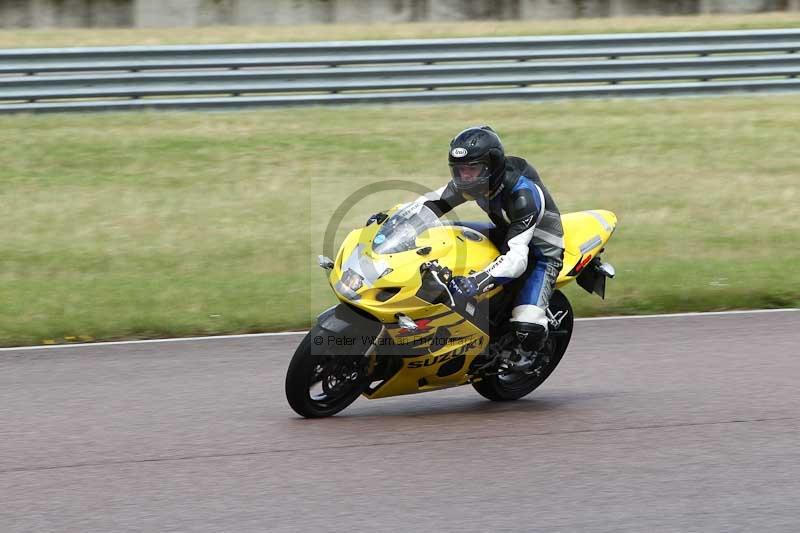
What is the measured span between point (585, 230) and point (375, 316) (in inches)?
71.3

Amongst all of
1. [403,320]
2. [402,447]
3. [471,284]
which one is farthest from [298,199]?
[402,447]

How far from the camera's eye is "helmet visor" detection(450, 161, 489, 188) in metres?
6.79

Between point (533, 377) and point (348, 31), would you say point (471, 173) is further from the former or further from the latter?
point (348, 31)

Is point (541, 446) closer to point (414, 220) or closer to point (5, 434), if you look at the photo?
point (414, 220)

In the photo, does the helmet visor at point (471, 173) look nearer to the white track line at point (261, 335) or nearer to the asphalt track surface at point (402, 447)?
the asphalt track surface at point (402, 447)

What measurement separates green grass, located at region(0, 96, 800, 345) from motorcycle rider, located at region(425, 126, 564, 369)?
1.95m

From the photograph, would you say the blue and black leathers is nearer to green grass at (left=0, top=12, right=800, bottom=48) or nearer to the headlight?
the headlight

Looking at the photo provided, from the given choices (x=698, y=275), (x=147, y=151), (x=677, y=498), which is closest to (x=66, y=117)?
(x=147, y=151)

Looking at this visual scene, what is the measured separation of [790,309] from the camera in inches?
402

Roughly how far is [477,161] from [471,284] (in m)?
0.72

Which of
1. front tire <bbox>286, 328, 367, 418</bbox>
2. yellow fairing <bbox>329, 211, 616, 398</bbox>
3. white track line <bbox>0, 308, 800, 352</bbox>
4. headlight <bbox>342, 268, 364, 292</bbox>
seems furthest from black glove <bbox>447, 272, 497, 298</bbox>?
white track line <bbox>0, 308, 800, 352</bbox>

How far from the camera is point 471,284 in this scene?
670 centimetres

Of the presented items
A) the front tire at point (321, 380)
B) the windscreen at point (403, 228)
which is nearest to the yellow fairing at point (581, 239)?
the windscreen at point (403, 228)

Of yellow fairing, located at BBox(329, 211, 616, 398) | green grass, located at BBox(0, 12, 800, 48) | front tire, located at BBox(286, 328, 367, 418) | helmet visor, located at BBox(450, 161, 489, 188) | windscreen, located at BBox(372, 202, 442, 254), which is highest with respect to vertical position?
green grass, located at BBox(0, 12, 800, 48)
